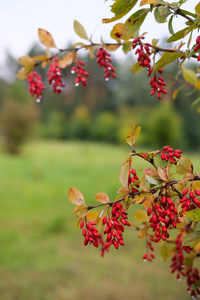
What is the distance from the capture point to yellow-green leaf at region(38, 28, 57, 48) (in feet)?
3.31

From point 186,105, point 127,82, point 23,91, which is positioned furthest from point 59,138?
point 186,105

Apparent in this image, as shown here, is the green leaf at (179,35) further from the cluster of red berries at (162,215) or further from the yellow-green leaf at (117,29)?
the cluster of red berries at (162,215)

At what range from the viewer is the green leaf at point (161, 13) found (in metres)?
0.82

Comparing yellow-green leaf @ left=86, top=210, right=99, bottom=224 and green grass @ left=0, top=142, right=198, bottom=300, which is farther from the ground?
yellow-green leaf @ left=86, top=210, right=99, bottom=224

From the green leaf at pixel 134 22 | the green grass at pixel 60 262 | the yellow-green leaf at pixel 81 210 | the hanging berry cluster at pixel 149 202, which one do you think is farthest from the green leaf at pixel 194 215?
the green grass at pixel 60 262

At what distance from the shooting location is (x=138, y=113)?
67.9 ft

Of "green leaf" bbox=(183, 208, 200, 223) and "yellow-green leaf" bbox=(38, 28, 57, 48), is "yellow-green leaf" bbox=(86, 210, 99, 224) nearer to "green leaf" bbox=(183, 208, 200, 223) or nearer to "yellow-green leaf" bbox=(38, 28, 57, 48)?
"green leaf" bbox=(183, 208, 200, 223)

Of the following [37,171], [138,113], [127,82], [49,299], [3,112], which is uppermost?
[127,82]

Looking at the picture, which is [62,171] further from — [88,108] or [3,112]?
[88,108]

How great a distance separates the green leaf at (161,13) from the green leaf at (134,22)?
0.10 ft

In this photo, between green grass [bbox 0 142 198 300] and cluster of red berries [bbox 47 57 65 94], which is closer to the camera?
cluster of red berries [bbox 47 57 65 94]

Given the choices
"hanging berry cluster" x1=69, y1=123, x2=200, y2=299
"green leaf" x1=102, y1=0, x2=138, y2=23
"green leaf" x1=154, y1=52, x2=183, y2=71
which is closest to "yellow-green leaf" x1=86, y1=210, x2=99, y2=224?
"hanging berry cluster" x1=69, y1=123, x2=200, y2=299

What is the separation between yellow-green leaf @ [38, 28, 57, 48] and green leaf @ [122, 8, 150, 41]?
0.29 metres

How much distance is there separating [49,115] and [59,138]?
3.14 m
